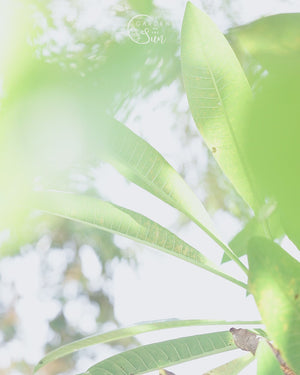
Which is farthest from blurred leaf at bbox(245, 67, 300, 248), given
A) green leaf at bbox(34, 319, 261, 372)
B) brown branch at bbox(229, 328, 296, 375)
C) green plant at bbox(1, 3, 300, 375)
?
green leaf at bbox(34, 319, 261, 372)

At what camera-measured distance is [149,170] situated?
438 mm

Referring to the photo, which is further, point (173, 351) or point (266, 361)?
point (173, 351)

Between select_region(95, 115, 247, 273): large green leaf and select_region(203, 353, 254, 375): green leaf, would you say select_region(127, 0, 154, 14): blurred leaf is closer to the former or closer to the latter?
select_region(95, 115, 247, 273): large green leaf

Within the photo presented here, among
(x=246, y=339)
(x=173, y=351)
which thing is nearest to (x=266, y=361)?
(x=246, y=339)

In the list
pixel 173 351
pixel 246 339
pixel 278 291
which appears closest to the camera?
pixel 278 291

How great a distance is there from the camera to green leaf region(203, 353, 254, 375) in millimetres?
439

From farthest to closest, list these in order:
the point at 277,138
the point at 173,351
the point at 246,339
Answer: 1. the point at 173,351
2. the point at 246,339
3. the point at 277,138

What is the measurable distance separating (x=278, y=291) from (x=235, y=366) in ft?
0.83

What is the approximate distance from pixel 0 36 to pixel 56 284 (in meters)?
2.32

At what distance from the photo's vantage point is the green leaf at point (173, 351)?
0.42 meters

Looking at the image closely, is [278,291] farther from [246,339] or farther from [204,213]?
[204,213]

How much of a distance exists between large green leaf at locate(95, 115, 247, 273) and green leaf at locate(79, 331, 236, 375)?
7 cm

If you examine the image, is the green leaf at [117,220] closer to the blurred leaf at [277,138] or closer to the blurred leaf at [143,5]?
the blurred leaf at [143,5]

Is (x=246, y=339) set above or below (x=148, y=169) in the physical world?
below
